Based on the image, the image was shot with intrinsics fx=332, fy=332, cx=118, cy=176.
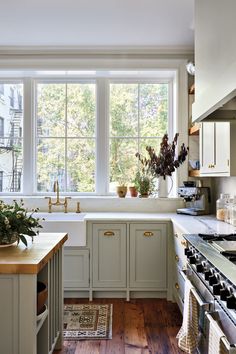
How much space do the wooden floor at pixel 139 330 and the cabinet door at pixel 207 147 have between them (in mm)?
1334

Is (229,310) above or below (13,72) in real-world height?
below

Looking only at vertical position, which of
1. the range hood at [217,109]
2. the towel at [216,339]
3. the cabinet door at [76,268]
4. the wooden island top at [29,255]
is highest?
the range hood at [217,109]

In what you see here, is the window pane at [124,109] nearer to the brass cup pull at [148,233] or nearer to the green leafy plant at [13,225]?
the brass cup pull at [148,233]

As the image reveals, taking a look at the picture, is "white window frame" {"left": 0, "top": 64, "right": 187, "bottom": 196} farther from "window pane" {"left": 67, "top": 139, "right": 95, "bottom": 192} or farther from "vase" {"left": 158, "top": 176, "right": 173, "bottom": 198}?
"vase" {"left": 158, "top": 176, "right": 173, "bottom": 198}

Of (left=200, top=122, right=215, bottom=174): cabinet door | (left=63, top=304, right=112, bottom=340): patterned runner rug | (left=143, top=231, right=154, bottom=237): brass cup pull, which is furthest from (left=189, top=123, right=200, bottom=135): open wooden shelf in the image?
(left=63, top=304, right=112, bottom=340): patterned runner rug

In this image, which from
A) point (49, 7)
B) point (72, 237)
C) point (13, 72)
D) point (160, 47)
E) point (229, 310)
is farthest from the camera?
point (13, 72)

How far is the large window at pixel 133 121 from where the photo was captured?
403cm

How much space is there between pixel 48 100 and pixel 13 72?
506 millimetres

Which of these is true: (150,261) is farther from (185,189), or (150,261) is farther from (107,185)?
(107,185)

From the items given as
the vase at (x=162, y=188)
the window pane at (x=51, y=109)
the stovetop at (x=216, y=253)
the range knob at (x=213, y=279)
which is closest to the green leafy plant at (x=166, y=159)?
the vase at (x=162, y=188)

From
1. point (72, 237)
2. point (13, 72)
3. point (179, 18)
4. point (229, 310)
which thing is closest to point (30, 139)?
point (13, 72)

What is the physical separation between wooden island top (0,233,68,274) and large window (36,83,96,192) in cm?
182

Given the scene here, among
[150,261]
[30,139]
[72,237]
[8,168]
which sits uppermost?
Answer: [30,139]

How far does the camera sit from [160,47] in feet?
12.0
